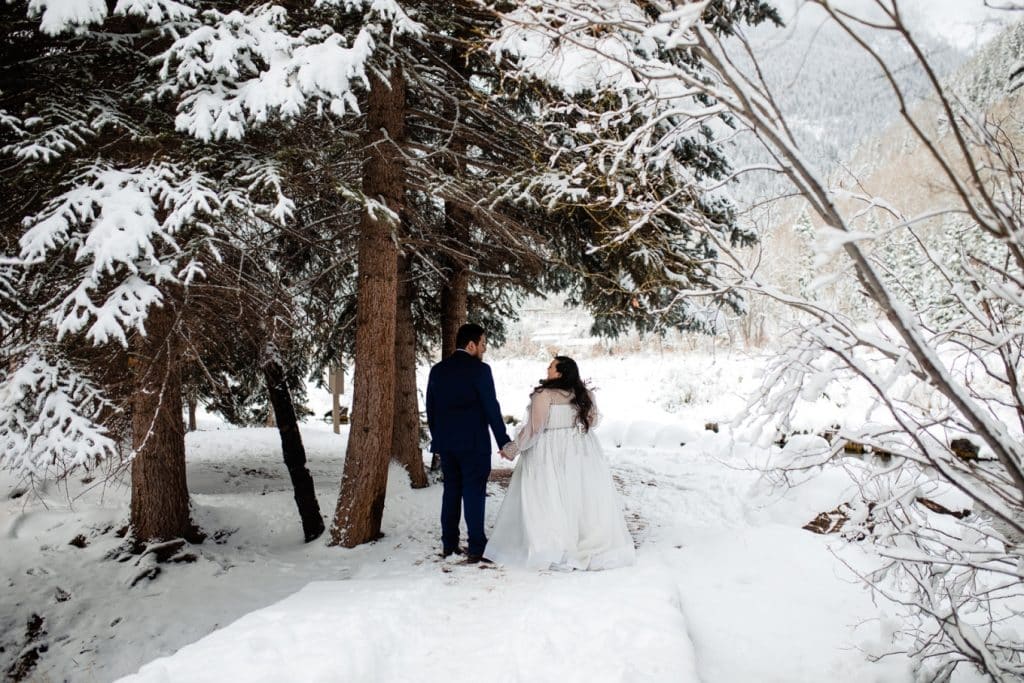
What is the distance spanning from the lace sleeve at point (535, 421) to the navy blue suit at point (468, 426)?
0.26m

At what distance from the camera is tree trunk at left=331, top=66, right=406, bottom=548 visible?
20.0ft

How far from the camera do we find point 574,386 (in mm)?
5703

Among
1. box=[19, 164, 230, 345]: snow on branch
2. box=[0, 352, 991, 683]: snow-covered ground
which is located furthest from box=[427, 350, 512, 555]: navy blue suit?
box=[19, 164, 230, 345]: snow on branch

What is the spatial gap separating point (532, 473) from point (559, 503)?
1.22 feet

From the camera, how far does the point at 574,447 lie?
564 centimetres

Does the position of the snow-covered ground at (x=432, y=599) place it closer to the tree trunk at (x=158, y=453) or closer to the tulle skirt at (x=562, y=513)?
the tulle skirt at (x=562, y=513)

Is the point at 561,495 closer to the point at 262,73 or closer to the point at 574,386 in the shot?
the point at 574,386

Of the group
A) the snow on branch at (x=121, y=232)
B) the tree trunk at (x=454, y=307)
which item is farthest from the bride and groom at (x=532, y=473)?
the tree trunk at (x=454, y=307)

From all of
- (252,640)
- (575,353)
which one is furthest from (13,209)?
(575,353)

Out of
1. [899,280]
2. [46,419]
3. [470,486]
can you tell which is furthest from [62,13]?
[899,280]

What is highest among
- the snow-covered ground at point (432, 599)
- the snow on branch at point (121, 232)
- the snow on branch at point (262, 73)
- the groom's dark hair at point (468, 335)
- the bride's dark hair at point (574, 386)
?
the snow on branch at point (262, 73)

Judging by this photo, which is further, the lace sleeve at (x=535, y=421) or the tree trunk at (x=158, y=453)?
the tree trunk at (x=158, y=453)

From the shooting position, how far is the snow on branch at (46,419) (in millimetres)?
4738

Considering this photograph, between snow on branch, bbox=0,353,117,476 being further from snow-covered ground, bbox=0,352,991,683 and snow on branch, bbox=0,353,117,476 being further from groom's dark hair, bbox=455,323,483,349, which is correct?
groom's dark hair, bbox=455,323,483,349
